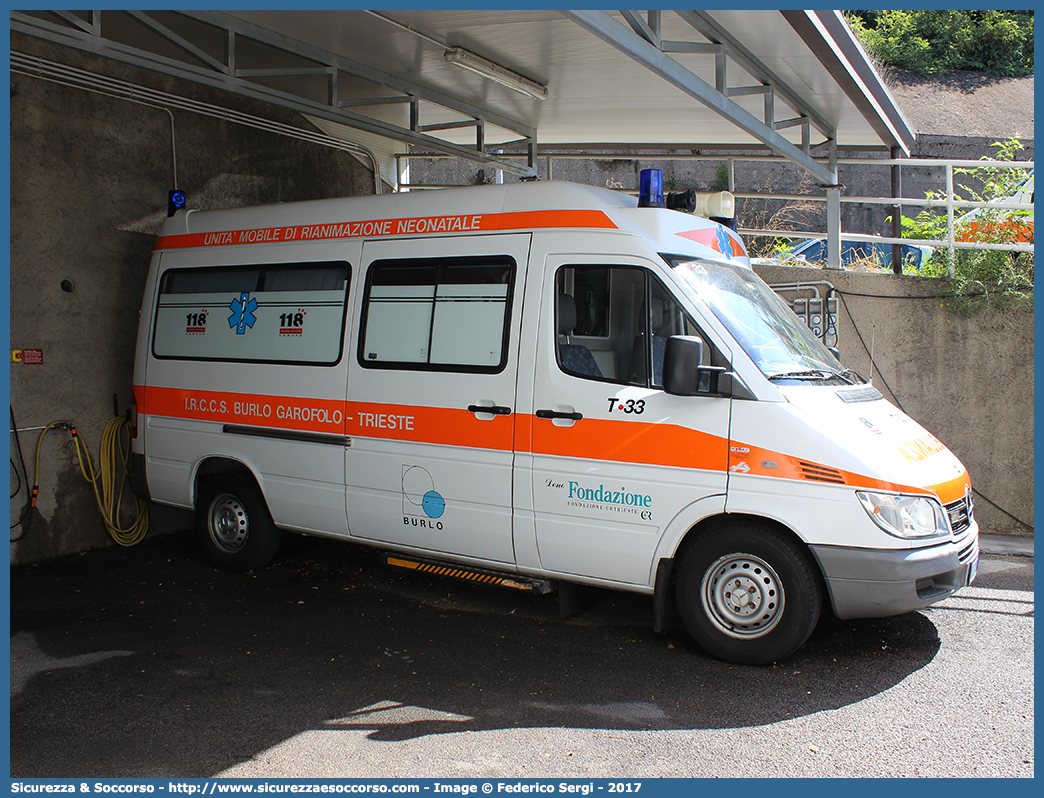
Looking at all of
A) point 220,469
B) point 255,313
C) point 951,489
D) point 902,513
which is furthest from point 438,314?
point 951,489

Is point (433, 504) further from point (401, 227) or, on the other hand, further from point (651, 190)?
point (651, 190)

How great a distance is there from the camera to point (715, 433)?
4613 mm

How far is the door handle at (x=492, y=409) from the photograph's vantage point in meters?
5.16

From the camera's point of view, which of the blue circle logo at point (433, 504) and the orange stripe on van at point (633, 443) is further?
the blue circle logo at point (433, 504)

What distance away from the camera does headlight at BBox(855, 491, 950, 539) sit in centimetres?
433

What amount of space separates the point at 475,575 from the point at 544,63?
5398 mm

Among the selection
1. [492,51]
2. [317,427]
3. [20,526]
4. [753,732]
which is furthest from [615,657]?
[492,51]

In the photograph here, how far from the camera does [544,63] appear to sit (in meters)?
8.34

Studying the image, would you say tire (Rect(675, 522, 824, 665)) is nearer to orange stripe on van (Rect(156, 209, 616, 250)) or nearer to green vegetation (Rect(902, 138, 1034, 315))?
orange stripe on van (Rect(156, 209, 616, 250))

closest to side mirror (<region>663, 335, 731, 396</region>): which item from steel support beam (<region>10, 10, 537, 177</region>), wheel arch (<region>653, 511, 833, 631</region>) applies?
wheel arch (<region>653, 511, 833, 631</region>)

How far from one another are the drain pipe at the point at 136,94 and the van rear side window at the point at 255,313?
172cm

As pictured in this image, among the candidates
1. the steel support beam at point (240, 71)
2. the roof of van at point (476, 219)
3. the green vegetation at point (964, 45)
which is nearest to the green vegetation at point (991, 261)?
the roof of van at point (476, 219)

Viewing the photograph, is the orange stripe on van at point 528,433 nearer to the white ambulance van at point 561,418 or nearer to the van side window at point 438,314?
the white ambulance van at point 561,418

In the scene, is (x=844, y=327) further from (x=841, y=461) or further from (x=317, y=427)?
(x=317, y=427)
